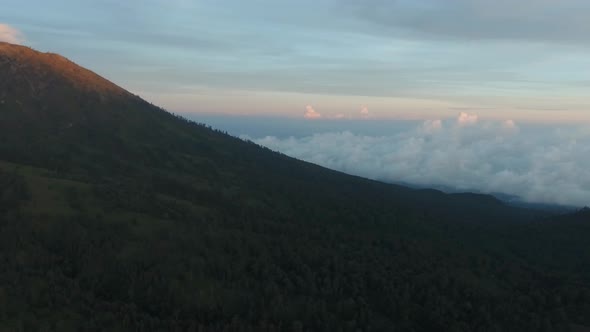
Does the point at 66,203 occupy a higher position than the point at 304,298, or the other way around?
the point at 66,203

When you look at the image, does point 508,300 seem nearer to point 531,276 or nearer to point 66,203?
point 531,276

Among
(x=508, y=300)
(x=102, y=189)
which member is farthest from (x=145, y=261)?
(x=508, y=300)

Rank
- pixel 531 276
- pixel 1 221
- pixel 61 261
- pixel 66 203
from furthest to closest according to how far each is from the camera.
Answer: pixel 531 276, pixel 66 203, pixel 1 221, pixel 61 261

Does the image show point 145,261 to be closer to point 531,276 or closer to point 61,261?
point 61,261

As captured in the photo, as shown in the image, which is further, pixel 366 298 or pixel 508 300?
pixel 508 300

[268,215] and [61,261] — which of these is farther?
[268,215]

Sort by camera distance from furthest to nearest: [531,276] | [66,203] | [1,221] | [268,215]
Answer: [268,215], [531,276], [66,203], [1,221]

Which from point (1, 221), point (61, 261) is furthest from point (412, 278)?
point (1, 221)

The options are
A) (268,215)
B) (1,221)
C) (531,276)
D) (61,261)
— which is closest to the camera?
(61,261)

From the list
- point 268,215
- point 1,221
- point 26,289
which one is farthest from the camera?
point 268,215
